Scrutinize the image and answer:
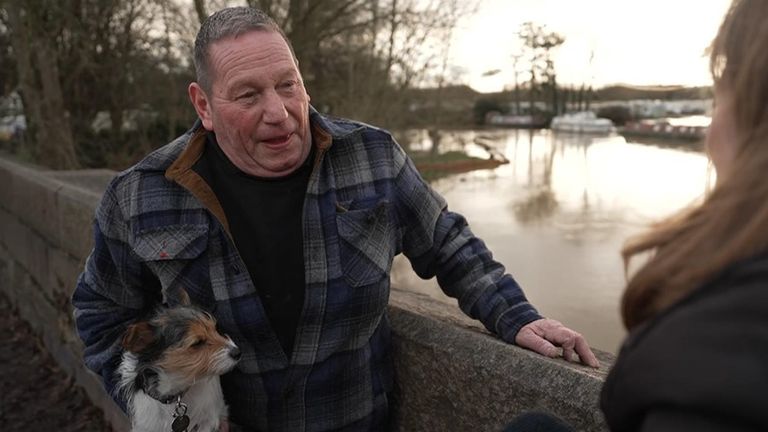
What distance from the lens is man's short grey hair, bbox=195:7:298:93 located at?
2312 mm

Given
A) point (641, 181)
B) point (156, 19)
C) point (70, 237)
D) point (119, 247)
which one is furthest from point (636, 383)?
point (641, 181)

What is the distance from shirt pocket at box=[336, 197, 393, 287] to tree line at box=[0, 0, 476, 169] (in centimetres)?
848

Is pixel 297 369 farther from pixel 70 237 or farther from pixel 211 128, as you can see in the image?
pixel 70 237

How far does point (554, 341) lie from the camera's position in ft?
7.39

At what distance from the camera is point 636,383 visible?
887mm

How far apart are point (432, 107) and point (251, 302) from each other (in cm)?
2351

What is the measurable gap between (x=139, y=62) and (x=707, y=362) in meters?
15.0

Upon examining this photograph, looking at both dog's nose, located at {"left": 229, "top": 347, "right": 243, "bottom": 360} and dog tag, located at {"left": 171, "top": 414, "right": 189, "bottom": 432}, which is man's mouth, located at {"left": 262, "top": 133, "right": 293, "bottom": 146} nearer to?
dog's nose, located at {"left": 229, "top": 347, "right": 243, "bottom": 360}

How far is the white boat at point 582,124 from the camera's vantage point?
2231 inches

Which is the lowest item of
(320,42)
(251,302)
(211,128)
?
(251,302)

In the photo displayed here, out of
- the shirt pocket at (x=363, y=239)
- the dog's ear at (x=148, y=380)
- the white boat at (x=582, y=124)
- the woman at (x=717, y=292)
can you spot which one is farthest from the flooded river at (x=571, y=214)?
the white boat at (x=582, y=124)

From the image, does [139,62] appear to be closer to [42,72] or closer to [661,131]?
[42,72]

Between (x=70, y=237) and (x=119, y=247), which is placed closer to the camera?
(x=119, y=247)

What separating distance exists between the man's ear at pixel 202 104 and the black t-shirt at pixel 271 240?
18 centimetres
